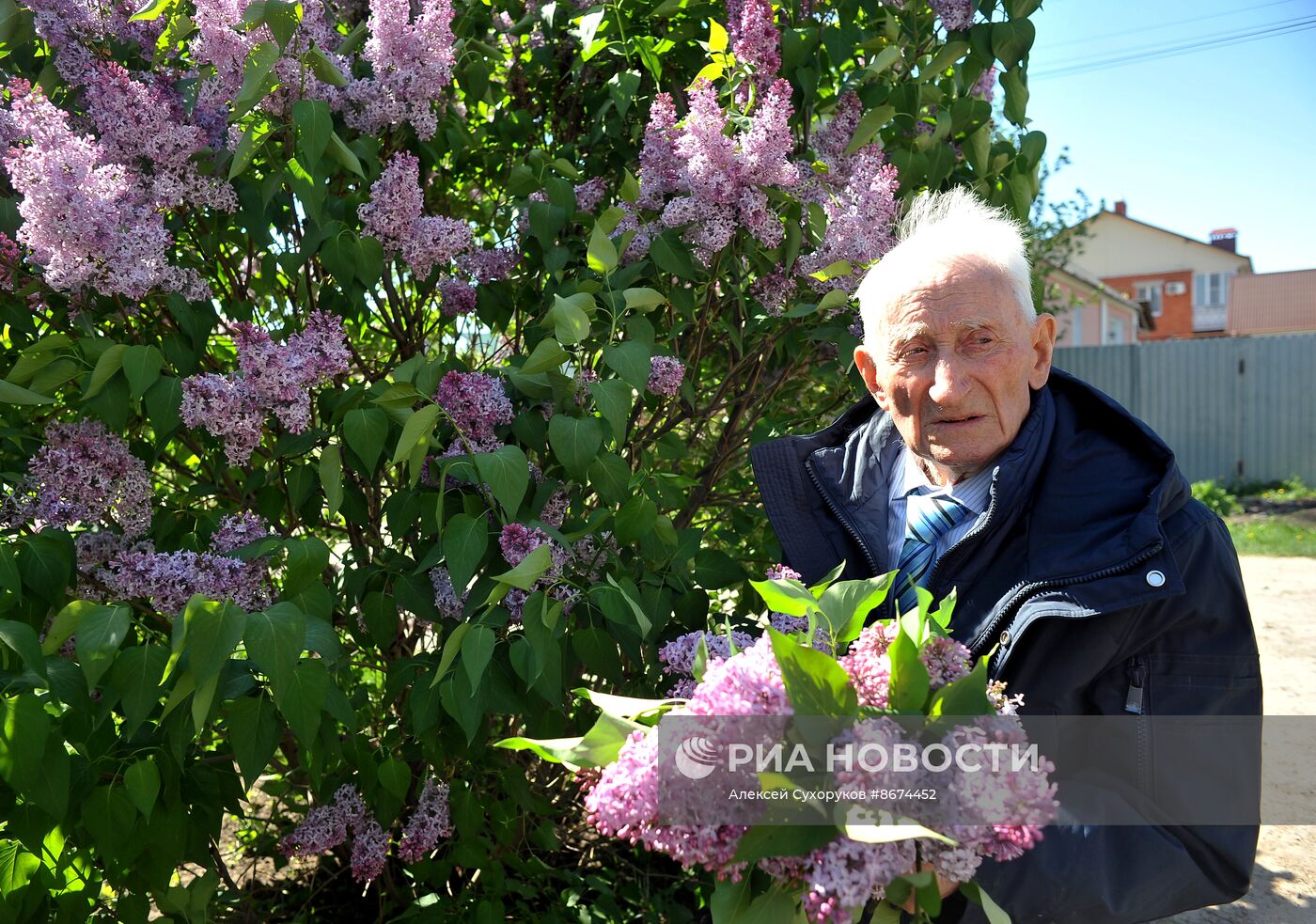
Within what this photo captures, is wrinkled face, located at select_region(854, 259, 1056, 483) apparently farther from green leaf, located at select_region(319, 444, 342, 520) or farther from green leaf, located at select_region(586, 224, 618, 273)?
green leaf, located at select_region(319, 444, 342, 520)

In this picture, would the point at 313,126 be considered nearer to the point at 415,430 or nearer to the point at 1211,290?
the point at 415,430

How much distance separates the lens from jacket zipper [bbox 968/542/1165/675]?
4.98 feet

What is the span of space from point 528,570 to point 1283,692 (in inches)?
220

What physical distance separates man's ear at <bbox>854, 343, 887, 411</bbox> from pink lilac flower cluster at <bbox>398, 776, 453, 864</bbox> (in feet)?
4.31

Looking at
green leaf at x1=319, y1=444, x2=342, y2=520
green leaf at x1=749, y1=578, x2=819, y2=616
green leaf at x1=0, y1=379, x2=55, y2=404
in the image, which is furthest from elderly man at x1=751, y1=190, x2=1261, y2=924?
green leaf at x1=0, y1=379, x2=55, y2=404

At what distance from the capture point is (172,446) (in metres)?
2.73

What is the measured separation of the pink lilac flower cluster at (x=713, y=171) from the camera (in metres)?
2.05

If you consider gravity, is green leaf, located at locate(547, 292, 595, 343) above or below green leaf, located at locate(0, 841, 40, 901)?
above

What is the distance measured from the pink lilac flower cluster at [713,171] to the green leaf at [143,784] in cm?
135

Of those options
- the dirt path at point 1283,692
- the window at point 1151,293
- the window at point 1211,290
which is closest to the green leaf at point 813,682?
the dirt path at point 1283,692

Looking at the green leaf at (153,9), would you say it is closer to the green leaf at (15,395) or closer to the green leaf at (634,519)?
the green leaf at (15,395)

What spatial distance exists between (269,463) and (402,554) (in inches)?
20.5

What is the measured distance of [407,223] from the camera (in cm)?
211

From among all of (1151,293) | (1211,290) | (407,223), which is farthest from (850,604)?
(1211,290)
